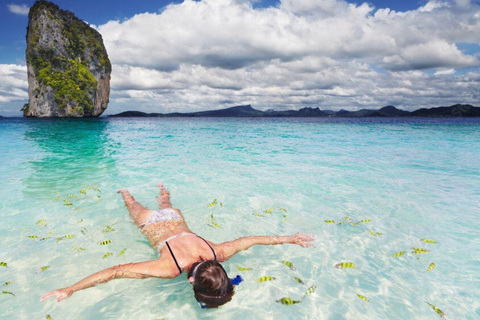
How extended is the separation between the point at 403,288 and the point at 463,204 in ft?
19.4

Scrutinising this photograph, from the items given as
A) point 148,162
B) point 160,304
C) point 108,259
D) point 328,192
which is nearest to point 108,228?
point 108,259

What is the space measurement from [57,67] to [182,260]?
10934 cm

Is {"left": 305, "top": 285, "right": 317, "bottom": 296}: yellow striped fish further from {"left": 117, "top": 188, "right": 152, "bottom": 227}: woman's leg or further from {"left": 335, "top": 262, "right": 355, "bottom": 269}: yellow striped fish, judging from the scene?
{"left": 117, "top": 188, "right": 152, "bottom": 227}: woman's leg

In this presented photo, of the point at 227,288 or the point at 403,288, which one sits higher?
the point at 227,288

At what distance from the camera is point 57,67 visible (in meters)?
87.4

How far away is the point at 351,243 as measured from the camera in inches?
238

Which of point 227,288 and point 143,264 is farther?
point 143,264

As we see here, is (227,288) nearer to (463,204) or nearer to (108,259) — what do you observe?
(108,259)

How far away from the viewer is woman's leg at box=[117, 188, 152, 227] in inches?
271

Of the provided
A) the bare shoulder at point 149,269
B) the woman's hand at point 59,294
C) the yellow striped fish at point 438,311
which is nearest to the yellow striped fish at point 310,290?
the yellow striped fish at point 438,311

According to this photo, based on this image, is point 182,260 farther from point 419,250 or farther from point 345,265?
point 419,250

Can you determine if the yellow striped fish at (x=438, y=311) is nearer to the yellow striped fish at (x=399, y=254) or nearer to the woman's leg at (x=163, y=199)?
the yellow striped fish at (x=399, y=254)

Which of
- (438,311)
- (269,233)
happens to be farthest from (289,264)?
(438,311)

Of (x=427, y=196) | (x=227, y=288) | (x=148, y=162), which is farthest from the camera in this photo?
(x=148, y=162)
